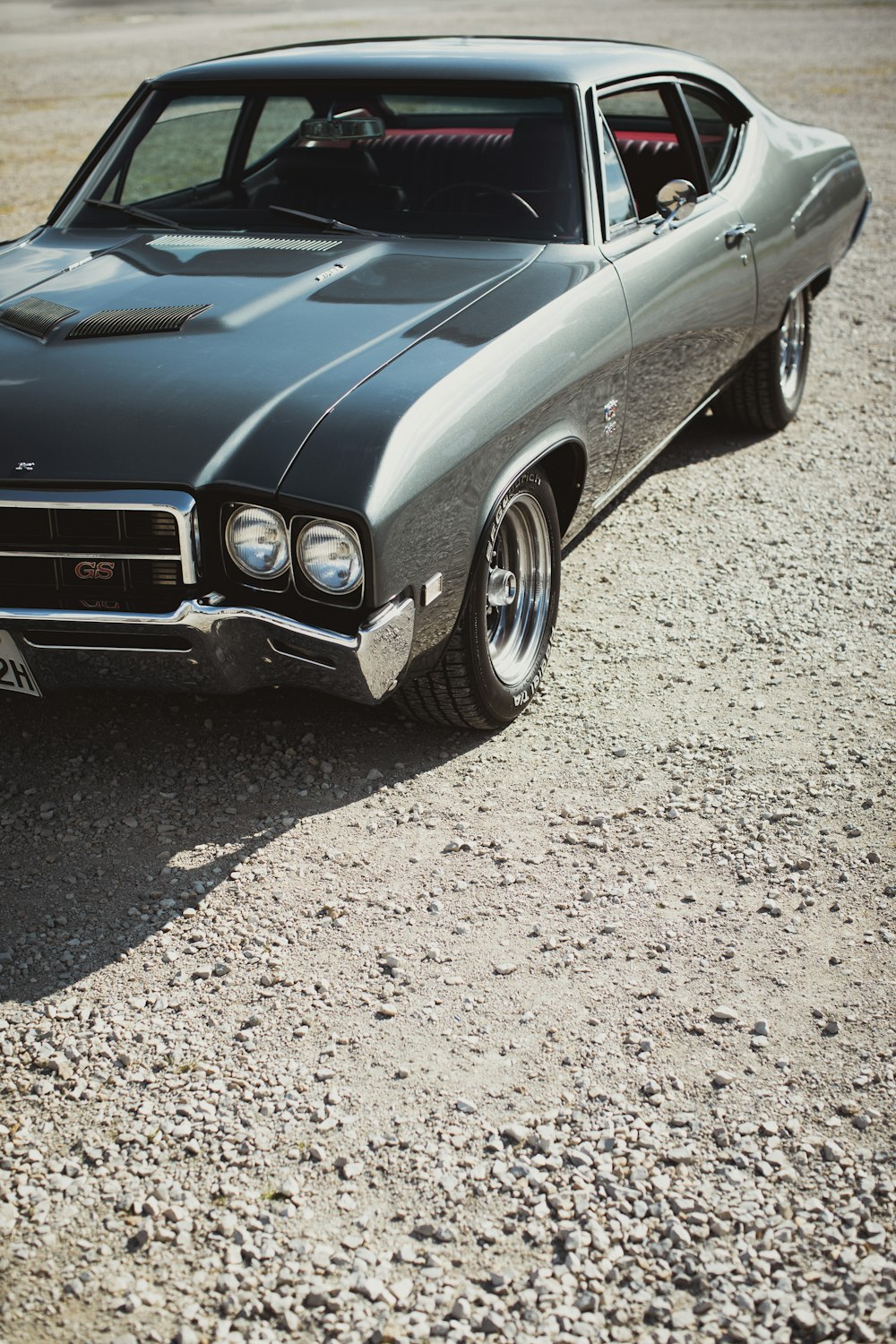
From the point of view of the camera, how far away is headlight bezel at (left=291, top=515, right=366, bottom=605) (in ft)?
9.09

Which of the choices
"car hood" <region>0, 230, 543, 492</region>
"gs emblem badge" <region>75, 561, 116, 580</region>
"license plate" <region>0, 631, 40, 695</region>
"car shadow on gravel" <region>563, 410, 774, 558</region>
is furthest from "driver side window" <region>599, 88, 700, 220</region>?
→ "license plate" <region>0, 631, 40, 695</region>

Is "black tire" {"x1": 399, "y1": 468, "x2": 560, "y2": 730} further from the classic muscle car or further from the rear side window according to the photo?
the rear side window

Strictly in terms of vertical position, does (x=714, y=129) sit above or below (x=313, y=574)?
above

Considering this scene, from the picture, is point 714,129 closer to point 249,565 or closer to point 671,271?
point 671,271

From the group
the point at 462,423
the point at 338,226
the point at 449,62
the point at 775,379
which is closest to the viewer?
the point at 462,423

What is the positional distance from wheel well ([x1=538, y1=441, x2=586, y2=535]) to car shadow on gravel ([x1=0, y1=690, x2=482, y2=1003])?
769 millimetres

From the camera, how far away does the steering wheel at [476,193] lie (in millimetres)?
4012

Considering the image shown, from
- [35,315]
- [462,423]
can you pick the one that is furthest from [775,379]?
[35,315]

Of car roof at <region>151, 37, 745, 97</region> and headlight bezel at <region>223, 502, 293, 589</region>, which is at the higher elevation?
car roof at <region>151, 37, 745, 97</region>

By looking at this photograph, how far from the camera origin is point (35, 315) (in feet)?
11.2

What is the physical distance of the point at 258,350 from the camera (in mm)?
3188

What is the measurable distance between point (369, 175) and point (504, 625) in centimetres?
161

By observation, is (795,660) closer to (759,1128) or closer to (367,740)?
(367,740)

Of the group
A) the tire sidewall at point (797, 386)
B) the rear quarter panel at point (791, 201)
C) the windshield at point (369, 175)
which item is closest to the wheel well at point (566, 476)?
the windshield at point (369, 175)
